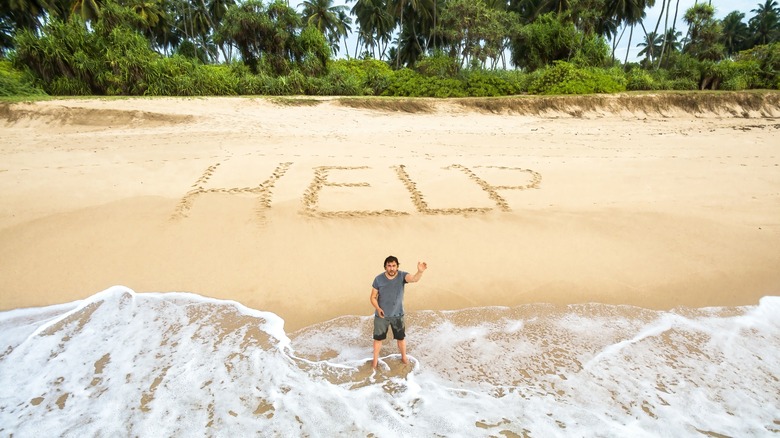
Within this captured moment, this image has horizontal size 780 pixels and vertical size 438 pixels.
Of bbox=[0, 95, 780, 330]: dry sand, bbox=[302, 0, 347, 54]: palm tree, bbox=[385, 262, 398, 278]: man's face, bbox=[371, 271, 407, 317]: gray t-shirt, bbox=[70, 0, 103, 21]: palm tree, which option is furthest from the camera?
bbox=[302, 0, 347, 54]: palm tree

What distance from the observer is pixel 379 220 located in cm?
543

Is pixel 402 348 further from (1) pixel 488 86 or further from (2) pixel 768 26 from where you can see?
(2) pixel 768 26

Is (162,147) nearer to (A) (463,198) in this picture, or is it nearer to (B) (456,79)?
(A) (463,198)

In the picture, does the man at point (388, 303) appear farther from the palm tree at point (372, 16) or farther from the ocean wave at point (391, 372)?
the palm tree at point (372, 16)

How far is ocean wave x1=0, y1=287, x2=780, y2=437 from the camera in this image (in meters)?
2.71

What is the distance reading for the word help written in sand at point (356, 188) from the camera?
5.66 metres

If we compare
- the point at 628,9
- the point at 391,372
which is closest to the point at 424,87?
the point at 391,372

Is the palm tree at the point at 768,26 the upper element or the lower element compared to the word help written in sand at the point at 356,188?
upper

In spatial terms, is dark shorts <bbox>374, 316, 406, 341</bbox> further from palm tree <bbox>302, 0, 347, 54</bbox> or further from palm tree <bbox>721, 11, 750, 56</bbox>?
palm tree <bbox>721, 11, 750, 56</bbox>

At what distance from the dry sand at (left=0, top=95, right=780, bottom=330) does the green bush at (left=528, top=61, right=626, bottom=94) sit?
787 cm

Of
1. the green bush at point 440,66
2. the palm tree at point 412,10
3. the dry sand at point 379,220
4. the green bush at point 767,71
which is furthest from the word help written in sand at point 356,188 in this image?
the palm tree at point 412,10

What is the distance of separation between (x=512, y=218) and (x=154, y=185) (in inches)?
218

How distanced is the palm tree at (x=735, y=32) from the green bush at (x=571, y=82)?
4172 cm

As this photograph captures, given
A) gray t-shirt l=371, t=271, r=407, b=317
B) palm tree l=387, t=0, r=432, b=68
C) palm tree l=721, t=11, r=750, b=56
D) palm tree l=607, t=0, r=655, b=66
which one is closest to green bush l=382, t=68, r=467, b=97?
gray t-shirt l=371, t=271, r=407, b=317
